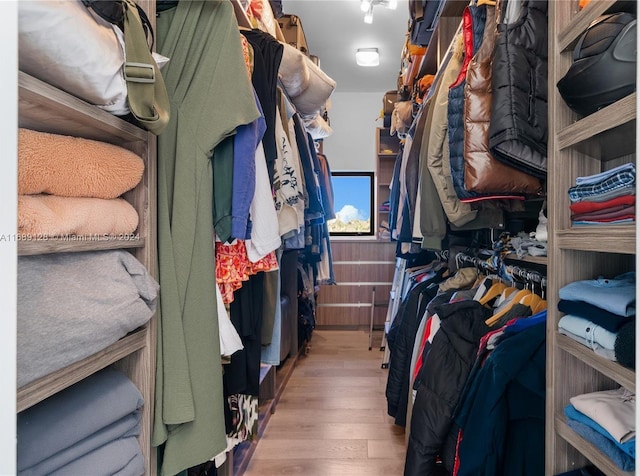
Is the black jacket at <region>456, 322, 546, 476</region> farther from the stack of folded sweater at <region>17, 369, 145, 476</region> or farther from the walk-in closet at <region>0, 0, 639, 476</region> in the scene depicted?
the stack of folded sweater at <region>17, 369, 145, 476</region>

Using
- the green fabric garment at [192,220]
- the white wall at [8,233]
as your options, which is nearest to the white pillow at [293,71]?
the green fabric garment at [192,220]

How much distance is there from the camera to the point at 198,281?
997 mm

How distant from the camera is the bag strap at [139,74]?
74cm

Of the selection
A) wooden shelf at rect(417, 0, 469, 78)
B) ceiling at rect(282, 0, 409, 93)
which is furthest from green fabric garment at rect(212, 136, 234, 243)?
ceiling at rect(282, 0, 409, 93)

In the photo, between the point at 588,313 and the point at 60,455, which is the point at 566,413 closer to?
the point at 588,313

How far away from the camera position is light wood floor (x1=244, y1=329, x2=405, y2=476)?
1824mm

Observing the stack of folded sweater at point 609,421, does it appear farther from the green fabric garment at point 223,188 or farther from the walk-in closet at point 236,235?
the green fabric garment at point 223,188

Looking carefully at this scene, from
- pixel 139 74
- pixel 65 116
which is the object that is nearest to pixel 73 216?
pixel 65 116

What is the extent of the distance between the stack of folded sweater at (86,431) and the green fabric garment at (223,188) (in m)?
0.40

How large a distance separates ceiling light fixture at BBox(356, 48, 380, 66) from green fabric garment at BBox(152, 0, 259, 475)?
9.22 ft

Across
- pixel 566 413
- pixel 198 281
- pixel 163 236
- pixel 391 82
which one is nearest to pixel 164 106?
pixel 163 236

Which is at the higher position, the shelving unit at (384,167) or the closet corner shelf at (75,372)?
the shelving unit at (384,167)

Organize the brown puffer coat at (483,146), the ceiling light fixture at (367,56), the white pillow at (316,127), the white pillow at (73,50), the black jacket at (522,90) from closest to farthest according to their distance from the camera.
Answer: the white pillow at (73,50) → the black jacket at (522,90) → the brown puffer coat at (483,146) → the white pillow at (316,127) → the ceiling light fixture at (367,56)

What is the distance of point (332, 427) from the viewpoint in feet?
7.12
